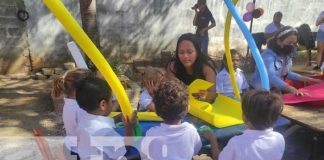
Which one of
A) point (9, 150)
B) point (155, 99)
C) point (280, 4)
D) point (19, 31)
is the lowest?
point (9, 150)

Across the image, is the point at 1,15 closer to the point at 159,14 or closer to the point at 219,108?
the point at 159,14

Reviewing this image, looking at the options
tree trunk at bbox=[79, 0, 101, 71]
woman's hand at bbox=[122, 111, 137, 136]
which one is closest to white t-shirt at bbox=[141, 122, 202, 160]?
woman's hand at bbox=[122, 111, 137, 136]

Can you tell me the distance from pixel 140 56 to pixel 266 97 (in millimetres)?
5456

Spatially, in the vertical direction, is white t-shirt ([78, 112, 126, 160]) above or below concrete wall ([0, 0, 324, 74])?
below

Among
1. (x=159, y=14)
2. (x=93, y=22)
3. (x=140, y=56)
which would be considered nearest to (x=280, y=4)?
(x=159, y=14)

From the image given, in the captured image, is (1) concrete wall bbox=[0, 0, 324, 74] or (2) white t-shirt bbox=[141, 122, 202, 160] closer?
(2) white t-shirt bbox=[141, 122, 202, 160]

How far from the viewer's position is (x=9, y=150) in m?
3.59

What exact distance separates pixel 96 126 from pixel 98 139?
73mm

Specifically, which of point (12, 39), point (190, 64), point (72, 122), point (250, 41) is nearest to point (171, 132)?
point (72, 122)

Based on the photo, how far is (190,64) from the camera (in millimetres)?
3023

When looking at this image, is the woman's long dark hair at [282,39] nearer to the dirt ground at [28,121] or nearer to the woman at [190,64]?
the woman at [190,64]

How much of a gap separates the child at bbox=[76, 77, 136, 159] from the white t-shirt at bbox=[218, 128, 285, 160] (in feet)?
1.88

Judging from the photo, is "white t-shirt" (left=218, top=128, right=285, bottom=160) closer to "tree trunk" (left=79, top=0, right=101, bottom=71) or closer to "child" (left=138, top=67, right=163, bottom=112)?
"child" (left=138, top=67, right=163, bottom=112)

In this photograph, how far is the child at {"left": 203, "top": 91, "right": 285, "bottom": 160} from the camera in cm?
184
